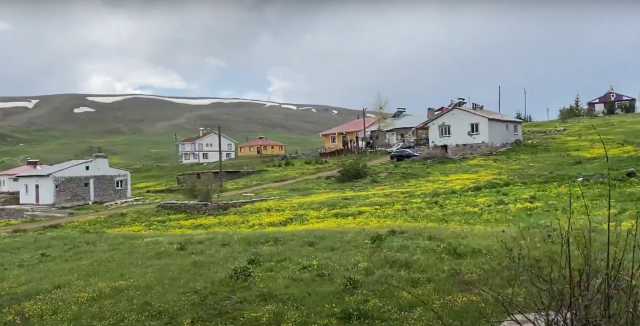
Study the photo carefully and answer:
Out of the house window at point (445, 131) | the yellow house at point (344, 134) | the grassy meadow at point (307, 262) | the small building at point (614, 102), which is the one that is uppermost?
the small building at point (614, 102)

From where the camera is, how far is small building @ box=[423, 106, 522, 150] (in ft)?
184

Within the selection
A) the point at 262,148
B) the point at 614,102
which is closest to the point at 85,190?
the point at 262,148

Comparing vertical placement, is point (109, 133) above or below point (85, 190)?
above

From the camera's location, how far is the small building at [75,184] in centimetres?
4734

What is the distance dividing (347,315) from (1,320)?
7.62 m

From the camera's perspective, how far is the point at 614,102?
89.9 m

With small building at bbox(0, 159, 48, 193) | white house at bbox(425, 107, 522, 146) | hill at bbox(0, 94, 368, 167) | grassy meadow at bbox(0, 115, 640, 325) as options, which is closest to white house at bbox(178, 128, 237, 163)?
hill at bbox(0, 94, 368, 167)

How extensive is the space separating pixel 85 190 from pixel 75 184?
102 cm

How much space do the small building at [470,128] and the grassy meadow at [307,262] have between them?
2422 centimetres

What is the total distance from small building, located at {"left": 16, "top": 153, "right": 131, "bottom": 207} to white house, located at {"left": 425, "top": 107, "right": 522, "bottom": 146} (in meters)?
31.6

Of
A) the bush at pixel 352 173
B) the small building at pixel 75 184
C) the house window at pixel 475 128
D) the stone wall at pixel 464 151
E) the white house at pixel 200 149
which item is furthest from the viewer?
the white house at pixel 200 149

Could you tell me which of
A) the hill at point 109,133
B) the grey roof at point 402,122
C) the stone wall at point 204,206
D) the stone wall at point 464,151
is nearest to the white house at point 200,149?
the hill at point 109,133

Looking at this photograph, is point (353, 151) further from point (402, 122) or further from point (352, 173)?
point (352, 173)

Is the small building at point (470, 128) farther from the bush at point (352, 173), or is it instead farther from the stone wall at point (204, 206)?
the stone wall at point (204, 206)
